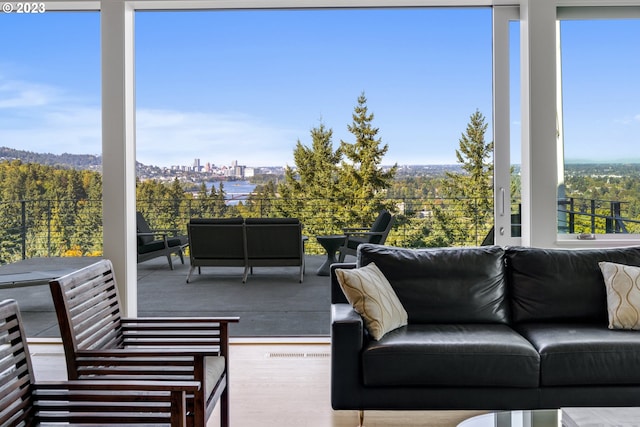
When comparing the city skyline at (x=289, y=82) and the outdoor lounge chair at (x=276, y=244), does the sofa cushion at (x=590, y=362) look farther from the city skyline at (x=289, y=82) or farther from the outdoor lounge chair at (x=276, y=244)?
the outdoor lounge chair at (x=276, y=244)

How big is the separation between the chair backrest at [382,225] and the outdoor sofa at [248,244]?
0.69m

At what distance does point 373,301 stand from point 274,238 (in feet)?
8.11

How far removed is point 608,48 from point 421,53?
5.50 ft

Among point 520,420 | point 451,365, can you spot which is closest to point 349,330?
point 451,365

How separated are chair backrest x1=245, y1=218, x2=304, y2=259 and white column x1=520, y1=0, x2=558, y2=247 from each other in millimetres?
2069

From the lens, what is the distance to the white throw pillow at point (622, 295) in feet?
10.0

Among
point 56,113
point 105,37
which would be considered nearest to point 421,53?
point 105,37

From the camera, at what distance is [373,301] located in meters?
3.00

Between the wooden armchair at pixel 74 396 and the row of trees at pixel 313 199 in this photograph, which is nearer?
the wooden armchair at pixel 74 396

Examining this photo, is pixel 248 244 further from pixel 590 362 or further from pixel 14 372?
pixel 14 372

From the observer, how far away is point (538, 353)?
2828 millimetres

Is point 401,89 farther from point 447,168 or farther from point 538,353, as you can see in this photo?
point 538,353

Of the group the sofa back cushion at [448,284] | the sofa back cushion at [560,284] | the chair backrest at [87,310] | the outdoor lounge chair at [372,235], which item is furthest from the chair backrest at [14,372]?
the outdoor lounge chair at [372,235]

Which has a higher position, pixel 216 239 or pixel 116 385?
pixel 216 239
